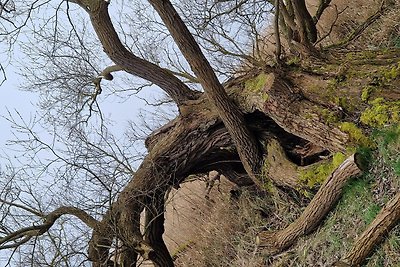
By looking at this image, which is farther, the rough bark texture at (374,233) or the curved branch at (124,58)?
the curved branch at (124,58)

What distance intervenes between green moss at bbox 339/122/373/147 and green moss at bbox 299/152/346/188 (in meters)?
0.24

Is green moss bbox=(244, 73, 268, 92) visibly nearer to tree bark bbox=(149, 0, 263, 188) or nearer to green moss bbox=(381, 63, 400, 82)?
tree bark bbox=(149, 0, 263, 188)

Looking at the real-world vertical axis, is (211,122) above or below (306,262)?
above

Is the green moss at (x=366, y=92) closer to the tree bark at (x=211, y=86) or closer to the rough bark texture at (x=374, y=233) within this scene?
the rough bark texture at (x=374, y=233)

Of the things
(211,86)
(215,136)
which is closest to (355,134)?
(211,86)

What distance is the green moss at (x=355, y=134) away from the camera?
3.64 m

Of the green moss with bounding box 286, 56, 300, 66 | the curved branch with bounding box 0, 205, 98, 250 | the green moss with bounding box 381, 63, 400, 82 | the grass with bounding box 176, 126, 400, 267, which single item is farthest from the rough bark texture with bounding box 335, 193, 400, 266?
the curved branch with bounding box 0, 205, 98, 250

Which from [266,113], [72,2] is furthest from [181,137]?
[72,2]

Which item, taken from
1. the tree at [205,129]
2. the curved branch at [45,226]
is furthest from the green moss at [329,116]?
the curved branch at [45,226]

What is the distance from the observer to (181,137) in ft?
16.2

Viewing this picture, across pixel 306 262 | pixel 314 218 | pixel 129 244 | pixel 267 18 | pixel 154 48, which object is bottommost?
pixel 306 262

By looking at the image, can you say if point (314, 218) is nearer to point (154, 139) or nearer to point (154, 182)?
point (154, 182)

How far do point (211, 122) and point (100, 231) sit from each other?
4.64 ft

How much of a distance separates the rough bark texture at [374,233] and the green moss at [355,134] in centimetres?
58
